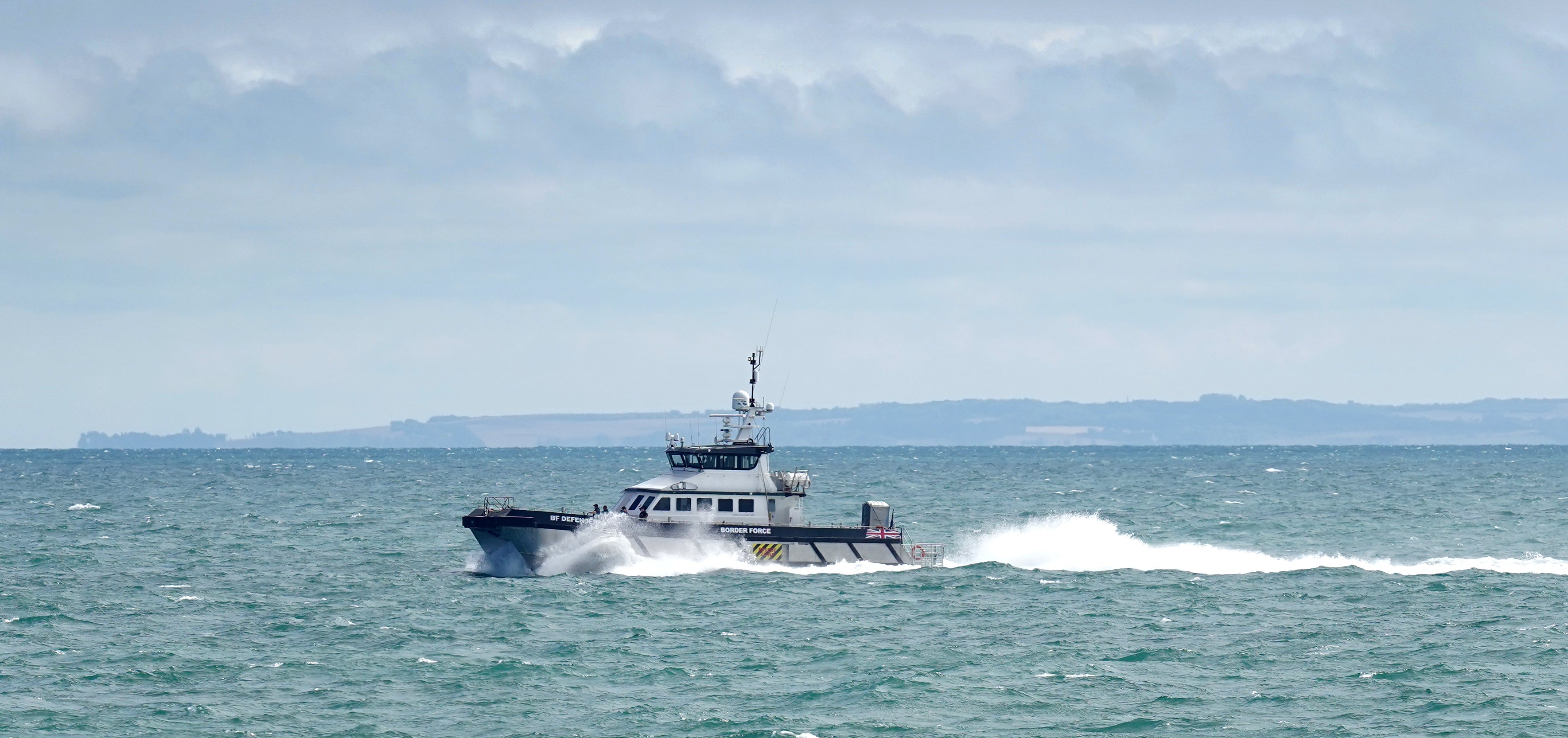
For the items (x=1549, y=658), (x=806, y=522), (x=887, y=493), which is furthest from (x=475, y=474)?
(x=1549, y=658)

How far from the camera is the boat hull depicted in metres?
49.5

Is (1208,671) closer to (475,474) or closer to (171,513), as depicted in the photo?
(171,513)

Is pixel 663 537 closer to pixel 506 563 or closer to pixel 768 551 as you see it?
pixel 768 551

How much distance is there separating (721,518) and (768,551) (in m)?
1.82

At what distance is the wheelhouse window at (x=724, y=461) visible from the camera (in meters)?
50.6

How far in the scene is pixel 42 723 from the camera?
29672 millimetres

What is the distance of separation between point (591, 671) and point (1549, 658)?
851 inches

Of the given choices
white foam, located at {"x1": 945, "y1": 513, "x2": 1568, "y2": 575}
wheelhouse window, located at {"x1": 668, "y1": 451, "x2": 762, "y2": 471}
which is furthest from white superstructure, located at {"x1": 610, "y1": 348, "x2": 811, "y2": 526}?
white foam, located at {"x1": 945, "y1": 513, "x2": 1568, "y2": 575}

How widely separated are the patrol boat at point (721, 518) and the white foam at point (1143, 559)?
580 centimetres

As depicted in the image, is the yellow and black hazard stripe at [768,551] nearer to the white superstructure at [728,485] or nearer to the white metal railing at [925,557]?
the white superstructure at [728,485]

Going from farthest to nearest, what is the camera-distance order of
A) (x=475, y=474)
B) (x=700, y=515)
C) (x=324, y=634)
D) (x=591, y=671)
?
(x=475, y=474), (x=700, y=515), (x=324, y=634), (x=591, y=671)

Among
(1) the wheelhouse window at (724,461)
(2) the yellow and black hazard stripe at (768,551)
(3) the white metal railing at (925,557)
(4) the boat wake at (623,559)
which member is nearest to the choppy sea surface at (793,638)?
(4) the boat wake at (623,559)

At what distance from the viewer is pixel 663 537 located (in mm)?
49812

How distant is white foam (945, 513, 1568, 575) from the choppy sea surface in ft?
0.58
